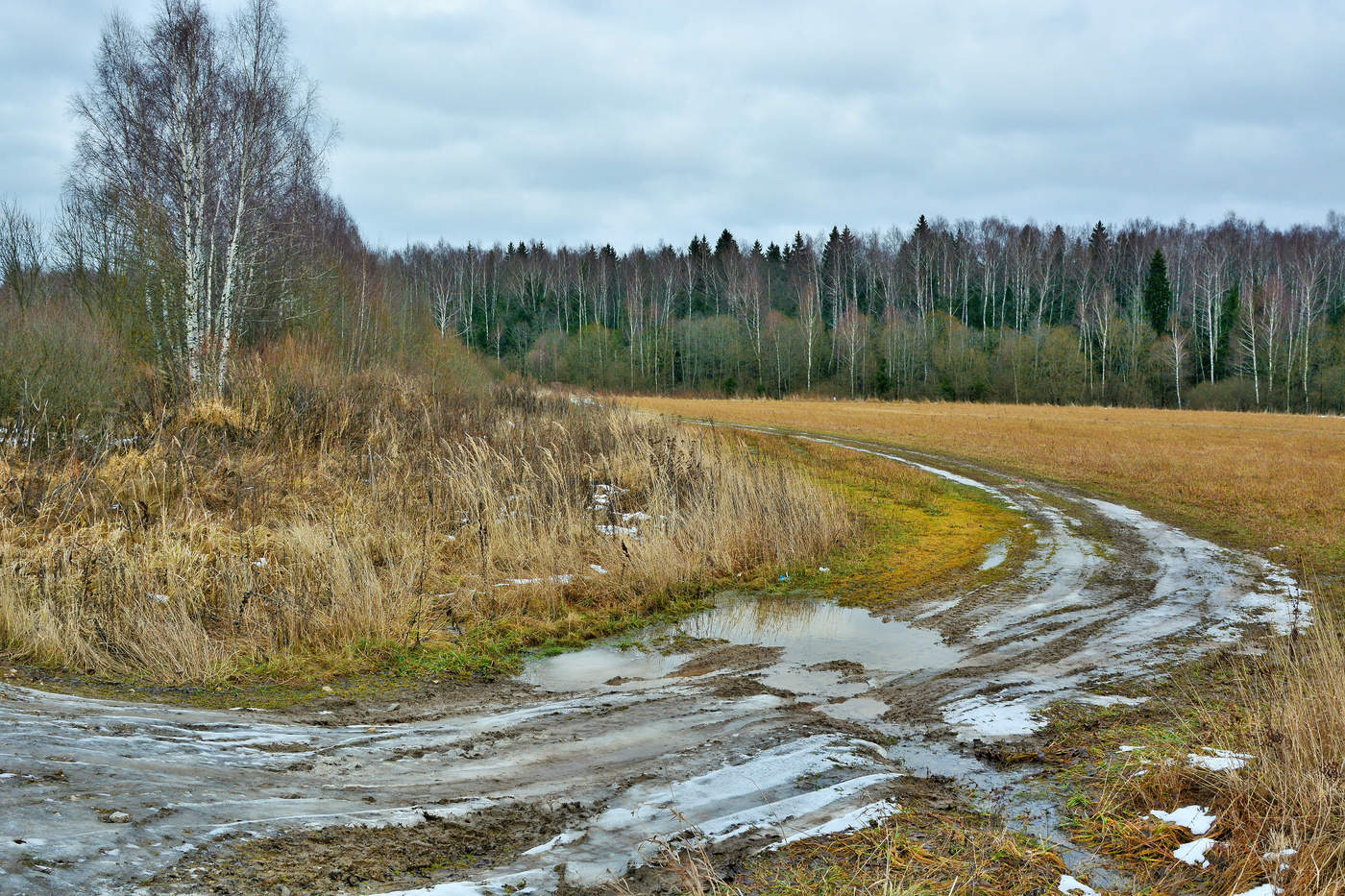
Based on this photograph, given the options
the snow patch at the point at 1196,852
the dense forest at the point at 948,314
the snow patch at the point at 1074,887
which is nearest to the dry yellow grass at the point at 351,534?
the snow patch at the point at 1074,887

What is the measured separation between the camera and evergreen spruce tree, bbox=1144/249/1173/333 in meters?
66.4

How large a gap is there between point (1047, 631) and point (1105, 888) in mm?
4024

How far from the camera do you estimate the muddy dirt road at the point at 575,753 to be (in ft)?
10.0

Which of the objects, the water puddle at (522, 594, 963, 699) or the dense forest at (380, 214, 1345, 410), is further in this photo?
the dense forest at (380, 214, 1345, 410)

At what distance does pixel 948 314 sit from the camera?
6644 centimetres

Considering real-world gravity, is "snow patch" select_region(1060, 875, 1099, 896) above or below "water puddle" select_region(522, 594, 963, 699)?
above

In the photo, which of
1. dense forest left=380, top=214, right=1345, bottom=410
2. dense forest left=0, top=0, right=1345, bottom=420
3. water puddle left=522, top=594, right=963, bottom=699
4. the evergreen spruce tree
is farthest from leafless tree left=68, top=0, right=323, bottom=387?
the evergreen spruce tree

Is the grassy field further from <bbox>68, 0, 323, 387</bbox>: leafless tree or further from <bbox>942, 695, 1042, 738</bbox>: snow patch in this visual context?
<bbox>68, 0, 323, 387</bbox>: leafless tree

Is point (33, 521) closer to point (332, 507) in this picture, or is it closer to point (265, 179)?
point (332, 507)

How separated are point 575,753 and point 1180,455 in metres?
19.9

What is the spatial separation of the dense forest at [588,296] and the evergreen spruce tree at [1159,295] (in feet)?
0.83

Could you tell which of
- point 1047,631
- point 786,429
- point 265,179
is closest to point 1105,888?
point 1047,631

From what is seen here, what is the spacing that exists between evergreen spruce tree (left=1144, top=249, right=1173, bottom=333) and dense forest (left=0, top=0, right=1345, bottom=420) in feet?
0.83

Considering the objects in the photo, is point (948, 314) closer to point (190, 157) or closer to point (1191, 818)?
point (190, 157)
